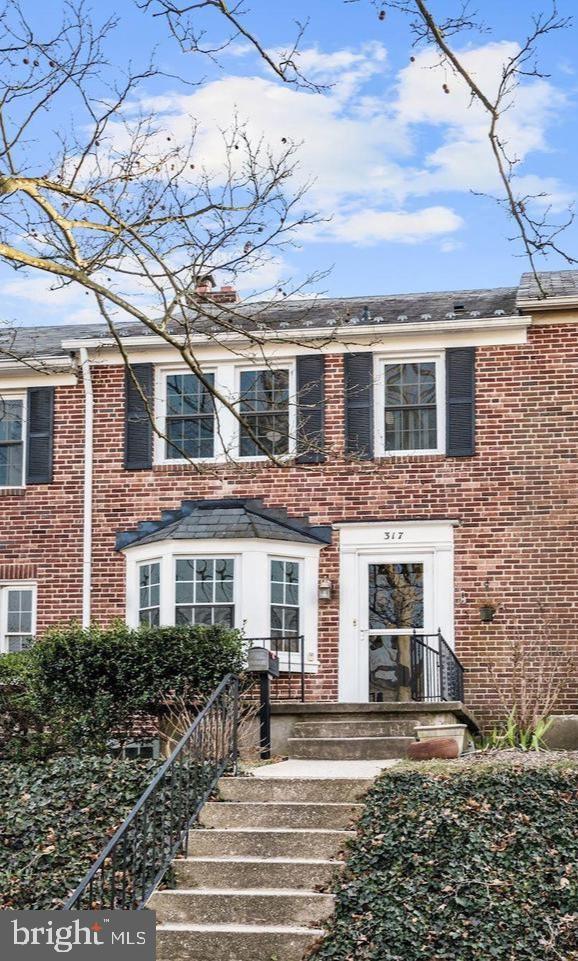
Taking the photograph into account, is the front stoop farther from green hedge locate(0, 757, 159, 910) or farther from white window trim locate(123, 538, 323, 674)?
white window trim locate(123, 538, 323, 674)

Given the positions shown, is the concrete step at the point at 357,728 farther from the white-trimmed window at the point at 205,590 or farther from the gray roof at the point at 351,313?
the gray roof at the point at 351,313

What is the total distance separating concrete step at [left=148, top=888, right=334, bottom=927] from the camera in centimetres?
1038

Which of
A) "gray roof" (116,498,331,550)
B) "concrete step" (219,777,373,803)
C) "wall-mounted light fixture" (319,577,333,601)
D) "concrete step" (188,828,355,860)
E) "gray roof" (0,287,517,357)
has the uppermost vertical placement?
"gray roof" (0,287,517,357)

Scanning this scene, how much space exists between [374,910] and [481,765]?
2.57 metres

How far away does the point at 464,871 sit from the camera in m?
10.6

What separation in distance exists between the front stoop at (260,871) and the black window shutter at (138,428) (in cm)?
746

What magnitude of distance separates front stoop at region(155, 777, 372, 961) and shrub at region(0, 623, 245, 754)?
282 cm

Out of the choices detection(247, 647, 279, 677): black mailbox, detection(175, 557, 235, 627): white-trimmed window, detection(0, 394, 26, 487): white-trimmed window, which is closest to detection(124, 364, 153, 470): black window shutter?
detection(0, 394, 26, 487): white-trimmed window

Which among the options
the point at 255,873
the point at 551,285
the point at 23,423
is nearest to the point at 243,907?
the point at 255,873

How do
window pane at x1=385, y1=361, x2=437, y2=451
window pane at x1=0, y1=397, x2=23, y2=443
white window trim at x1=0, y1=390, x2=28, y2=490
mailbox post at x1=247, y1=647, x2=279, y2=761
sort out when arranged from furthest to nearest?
window pane at x1=0, y1=397, x2=23, y2=443
white window trim at x1=0, y1=390, x2=28, y2=490
window pane at x1=385, y1=361, x2=437, y2=451
mailbox post at x1=247, y1=647, x2=279, y2=761

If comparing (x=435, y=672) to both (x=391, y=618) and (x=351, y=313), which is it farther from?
(x=351, y=313)

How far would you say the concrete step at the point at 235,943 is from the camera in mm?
10031

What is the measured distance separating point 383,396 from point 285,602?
9.61 ft

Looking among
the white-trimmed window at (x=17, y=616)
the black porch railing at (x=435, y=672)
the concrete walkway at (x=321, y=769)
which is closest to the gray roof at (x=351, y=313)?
the white-trimmed window at (x=17, y=616)
